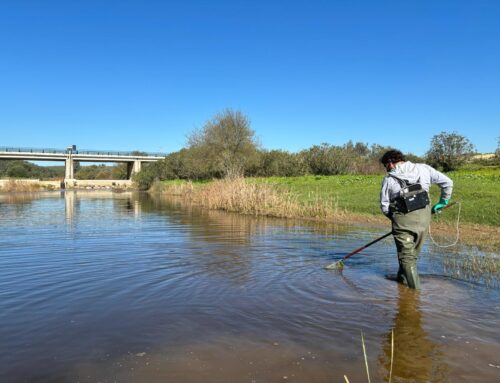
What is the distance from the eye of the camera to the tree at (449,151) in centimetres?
4081

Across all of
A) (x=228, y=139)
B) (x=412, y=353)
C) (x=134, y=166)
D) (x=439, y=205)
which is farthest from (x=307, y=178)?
(x=134, y=166)

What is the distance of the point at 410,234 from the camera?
6383mm

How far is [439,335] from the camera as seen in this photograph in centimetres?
475

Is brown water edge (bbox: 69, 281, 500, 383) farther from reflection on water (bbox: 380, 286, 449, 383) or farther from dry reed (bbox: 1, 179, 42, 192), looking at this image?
dry reed (bbox: 1, 179, 42, 192)

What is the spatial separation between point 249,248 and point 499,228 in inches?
295

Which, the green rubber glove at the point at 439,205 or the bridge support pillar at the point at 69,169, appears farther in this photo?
the bridge support pillar at the point at 69,169

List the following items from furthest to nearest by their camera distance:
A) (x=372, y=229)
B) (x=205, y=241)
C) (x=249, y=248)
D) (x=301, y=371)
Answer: (x=372, y=229), (x=205, y=241), (x=249, y=248), (x=301, y=371)

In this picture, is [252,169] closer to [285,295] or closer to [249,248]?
[249,248]

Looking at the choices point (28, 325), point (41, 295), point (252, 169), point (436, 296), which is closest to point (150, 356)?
point (28, 325)

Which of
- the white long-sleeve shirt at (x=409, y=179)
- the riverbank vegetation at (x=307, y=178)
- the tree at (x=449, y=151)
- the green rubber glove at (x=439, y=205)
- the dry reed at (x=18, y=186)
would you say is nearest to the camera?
the white long-sleeve shirt at (x=409, y=179)

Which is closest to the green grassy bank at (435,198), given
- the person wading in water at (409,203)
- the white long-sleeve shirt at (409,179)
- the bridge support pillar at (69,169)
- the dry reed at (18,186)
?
the white long-sleeve shirt at (409,179)

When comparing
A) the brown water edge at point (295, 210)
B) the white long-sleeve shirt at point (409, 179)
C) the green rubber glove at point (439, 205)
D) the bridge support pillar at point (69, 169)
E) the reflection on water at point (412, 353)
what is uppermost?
the bridge support pillar at point (69, 169)

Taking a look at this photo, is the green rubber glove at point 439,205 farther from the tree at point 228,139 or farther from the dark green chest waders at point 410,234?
the tree at point 228,139

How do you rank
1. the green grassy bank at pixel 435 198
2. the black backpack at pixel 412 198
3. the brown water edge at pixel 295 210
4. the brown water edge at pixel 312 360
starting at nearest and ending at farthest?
the brown water edge at pixel 312 360 < the black backpack at pixel 412 198 < the brown water edge at pixel 295 210 < the green grassy bank at pixel 435 198
